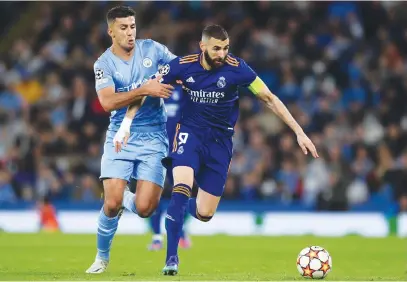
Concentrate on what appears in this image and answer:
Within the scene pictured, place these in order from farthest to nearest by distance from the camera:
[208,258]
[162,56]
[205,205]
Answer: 1. [208,258]
2. [205,205]
3. [162,56]

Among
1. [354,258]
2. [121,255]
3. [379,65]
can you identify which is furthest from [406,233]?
[121,255]

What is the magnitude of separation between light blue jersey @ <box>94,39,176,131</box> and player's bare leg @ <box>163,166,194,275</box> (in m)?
0.89

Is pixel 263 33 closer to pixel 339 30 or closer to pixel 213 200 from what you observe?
pixel 339 30

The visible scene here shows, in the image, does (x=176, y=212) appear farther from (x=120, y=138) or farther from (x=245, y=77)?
(x=245, y=77)

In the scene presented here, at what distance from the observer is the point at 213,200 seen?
977cm

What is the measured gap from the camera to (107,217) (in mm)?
9227

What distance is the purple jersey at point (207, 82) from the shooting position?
363 inches

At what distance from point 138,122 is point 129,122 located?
0.53m

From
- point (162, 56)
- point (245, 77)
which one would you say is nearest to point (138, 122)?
point (162, 56)

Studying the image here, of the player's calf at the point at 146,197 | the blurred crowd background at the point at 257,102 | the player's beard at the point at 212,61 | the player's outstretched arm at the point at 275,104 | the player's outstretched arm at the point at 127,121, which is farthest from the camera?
the blurred crowd background at the point at 257,102

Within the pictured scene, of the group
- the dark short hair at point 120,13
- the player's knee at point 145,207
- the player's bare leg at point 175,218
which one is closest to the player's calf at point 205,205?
the player's knee at point 145,207

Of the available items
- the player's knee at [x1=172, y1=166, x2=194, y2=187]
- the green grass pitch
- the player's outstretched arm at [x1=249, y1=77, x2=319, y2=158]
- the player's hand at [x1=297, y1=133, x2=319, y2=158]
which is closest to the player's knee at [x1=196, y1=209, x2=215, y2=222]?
the green grass pitch

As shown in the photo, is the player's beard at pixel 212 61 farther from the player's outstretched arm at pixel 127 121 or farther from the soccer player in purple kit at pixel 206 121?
the player's outstretched arm at pixel 127 121

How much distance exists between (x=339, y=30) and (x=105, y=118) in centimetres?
523
